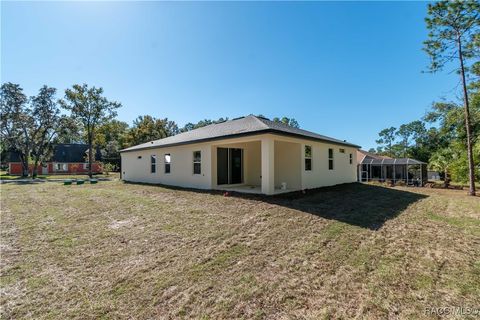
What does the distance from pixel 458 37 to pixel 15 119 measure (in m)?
41.8

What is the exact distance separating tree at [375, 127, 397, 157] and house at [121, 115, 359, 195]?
47.1 meters

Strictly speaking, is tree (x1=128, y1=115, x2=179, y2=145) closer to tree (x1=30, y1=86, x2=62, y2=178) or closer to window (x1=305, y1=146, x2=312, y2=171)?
tree (x1=30, y1=86, x2=62, y2=178)

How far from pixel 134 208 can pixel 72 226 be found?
189 centimetres

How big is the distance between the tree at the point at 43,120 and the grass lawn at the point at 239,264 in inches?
1163

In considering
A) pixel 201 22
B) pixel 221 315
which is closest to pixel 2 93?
pixel 201 22

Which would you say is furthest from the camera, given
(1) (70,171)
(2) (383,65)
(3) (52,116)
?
(1) (70,171)

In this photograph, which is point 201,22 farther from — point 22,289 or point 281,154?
point 22,289

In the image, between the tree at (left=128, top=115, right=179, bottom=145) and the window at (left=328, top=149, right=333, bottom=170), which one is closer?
the window at (left=328, top=149, right=333, bottom=170)

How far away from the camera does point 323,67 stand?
46.3 ft

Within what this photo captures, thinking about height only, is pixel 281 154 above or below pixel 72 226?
above

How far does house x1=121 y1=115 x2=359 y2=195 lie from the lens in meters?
9.40

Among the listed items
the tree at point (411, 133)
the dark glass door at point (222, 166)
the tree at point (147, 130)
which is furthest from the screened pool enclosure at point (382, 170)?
the tree at point (147, 130)

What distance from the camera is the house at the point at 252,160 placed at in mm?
9398

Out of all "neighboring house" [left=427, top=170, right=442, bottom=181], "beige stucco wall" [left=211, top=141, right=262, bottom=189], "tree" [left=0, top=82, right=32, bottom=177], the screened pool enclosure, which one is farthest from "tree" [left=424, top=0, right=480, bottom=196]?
"tree" [left=0, top=82, right=32, bottom=177]
